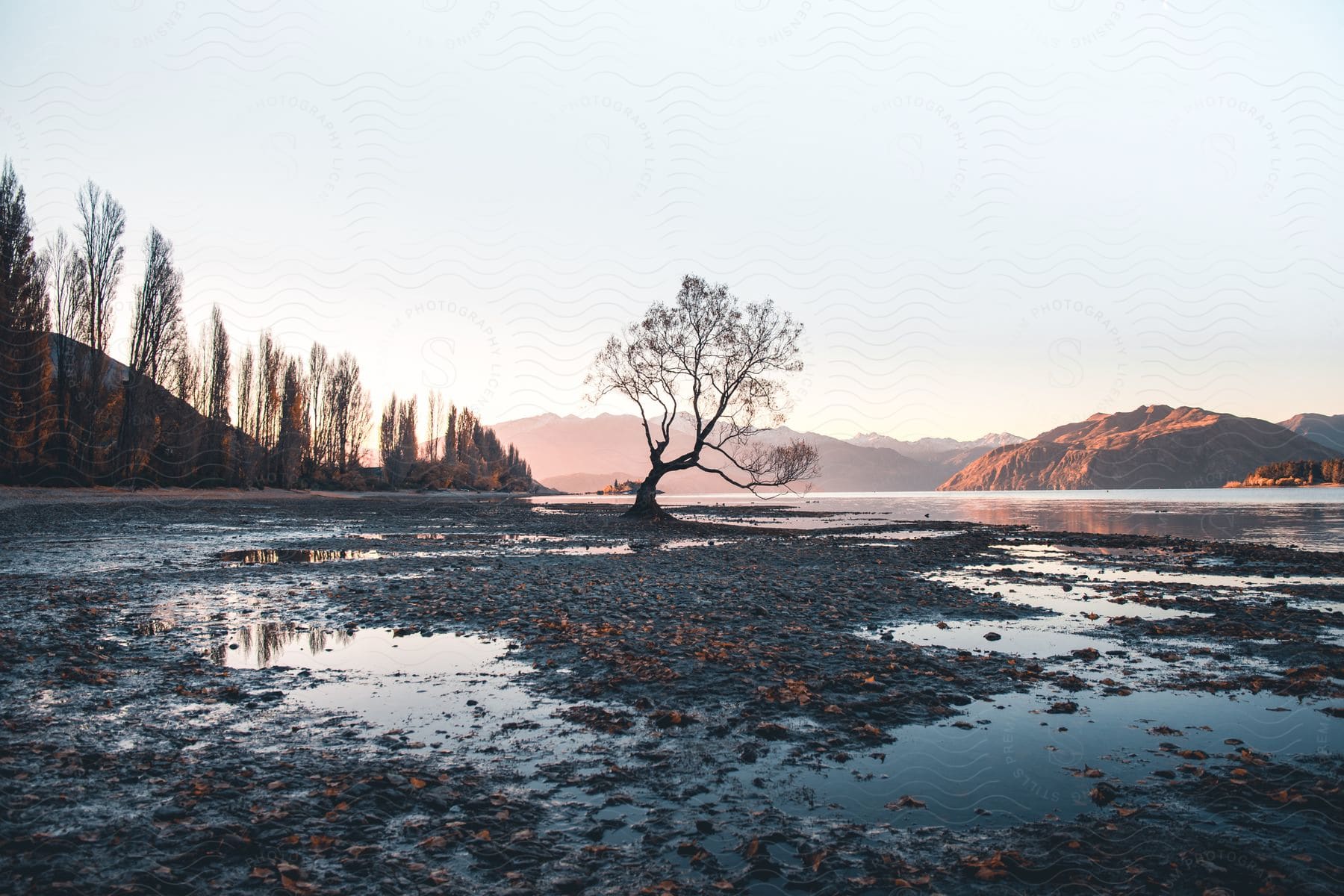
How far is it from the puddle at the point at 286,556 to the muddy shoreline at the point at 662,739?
17.3 feet

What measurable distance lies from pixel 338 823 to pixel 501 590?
1165 cm

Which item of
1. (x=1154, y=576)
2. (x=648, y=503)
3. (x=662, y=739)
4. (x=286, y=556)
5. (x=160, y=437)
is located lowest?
(x=1154, y=576)

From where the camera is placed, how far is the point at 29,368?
183 feet

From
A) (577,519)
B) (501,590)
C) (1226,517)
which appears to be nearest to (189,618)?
(501,590)

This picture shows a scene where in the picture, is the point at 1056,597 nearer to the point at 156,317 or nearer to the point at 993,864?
the point at 993,864

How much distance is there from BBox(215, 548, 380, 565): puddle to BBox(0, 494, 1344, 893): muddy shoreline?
526 centimetres

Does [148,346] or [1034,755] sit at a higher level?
[148,346]

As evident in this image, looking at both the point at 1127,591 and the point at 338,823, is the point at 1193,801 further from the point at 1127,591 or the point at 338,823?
the point at 1127,591

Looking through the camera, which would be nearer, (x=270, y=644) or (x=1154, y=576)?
(x=270, y=644)

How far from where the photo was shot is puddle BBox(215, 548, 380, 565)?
22438mm

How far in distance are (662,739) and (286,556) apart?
22258 millimetres

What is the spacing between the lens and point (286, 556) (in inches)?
954

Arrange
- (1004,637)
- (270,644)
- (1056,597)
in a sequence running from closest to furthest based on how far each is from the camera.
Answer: (270,644) → (1004,637) → (1056,597)

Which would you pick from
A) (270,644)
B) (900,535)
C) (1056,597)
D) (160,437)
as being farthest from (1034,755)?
(160,437)
